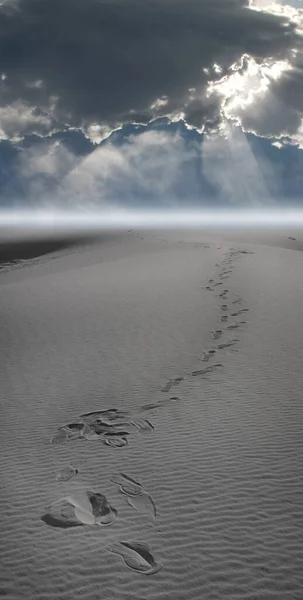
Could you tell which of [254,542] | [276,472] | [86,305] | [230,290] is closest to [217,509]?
[254,542]

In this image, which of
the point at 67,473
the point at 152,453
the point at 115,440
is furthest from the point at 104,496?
the point at 115,440

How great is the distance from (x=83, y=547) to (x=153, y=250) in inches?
1229

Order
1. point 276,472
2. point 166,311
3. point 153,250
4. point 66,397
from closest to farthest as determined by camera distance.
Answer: point 276,472 < point 66,397 < point 166,311 < point 153,250

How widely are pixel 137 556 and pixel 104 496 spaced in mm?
1106

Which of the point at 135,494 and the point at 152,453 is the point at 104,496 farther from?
the point at 152,453

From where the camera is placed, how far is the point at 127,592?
4273 mm

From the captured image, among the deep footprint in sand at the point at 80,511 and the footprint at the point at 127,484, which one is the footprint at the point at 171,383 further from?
the deep footprint in sand at the point at 80,511

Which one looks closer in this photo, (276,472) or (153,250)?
(276,472)

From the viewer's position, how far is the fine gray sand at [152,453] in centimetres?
455

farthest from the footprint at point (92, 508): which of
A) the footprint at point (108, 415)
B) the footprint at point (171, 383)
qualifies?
the footprint at point (171, 383)

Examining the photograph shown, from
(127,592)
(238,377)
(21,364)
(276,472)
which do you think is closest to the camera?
(127,592)

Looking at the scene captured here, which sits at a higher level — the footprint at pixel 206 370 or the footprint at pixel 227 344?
the footprint at pixel 227 344

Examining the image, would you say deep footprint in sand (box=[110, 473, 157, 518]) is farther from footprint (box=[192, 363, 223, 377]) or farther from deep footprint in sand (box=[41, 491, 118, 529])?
footprint (box=[192, 363, 223, 377])

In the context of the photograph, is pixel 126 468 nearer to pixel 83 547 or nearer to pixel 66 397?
pixel 83 547
